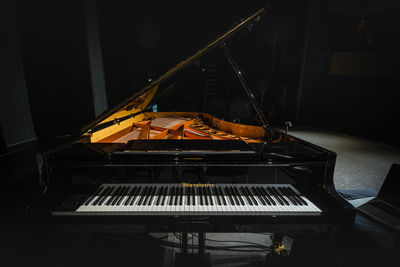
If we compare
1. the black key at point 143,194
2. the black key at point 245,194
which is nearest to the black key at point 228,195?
the black key at point 245,194

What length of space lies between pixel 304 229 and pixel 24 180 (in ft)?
13.9

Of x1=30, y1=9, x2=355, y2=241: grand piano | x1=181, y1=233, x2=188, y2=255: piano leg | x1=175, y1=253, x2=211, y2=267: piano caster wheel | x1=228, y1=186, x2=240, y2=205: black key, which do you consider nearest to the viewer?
x1=30, y1=9, x2=355, y2=241: grand piano

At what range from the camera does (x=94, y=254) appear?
75.1 inches

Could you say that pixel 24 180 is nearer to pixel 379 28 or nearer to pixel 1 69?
pixel 1 69

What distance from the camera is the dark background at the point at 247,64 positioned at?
5613mm

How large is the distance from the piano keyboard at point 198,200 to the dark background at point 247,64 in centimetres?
483

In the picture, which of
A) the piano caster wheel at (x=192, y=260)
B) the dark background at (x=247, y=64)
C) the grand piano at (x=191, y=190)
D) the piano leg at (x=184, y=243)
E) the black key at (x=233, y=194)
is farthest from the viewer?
the dark background at (x=247, y=64)

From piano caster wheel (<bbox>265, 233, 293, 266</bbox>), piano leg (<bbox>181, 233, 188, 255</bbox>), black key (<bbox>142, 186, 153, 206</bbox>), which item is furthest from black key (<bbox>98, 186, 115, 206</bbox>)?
piano caster wheel (<bbox>265, 233, 293, 266</bbox>)

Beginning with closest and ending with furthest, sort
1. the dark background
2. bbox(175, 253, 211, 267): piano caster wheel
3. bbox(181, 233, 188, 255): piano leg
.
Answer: bbox(181, 233, 188, 255): piano leg → bbox(175, 253, 211, 267): piano caster wheel → the dark background

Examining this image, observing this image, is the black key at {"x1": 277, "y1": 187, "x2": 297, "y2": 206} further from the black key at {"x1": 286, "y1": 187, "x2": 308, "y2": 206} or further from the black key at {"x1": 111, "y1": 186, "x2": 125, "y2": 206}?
the black key at {"x1": 111, "y1": 186, "x2": 125, "y2": 206}

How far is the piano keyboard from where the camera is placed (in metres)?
1.36

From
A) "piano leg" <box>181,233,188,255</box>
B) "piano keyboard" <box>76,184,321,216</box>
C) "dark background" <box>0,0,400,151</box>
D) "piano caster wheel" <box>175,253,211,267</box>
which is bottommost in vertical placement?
"piano caster wheel" <box>175,253,211,267</box>

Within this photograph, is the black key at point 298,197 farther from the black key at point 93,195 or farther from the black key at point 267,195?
the black key at point 93,195

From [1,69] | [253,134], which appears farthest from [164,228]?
[1,69]
